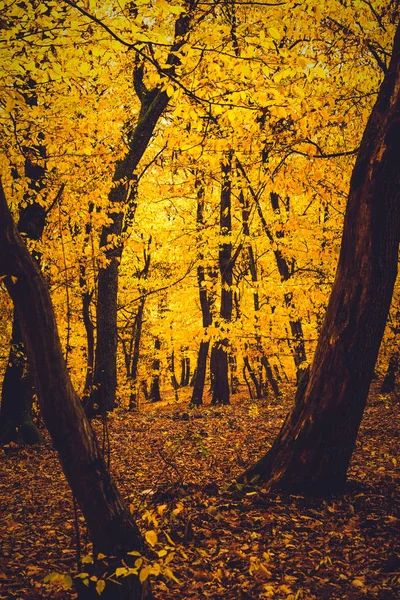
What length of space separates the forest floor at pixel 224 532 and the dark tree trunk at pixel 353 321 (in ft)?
1.48

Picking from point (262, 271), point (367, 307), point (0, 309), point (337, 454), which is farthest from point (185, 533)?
point (262, 271)

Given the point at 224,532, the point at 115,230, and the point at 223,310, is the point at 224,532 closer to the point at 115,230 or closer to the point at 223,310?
the point at 115,230

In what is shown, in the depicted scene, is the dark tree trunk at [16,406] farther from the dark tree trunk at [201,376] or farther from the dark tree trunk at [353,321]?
the dark tree trunk at [201,376]

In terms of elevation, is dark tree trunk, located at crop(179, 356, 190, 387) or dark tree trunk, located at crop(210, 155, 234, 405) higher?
dark tree trunk, located at crop(210, 155, 234, 405)

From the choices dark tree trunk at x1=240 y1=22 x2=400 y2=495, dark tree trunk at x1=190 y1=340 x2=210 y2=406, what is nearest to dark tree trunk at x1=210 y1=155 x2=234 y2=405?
dark tree trunk at x1=190 y1=340 x2=210 y2=406

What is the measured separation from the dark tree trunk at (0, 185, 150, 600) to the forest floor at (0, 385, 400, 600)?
303 millimetres

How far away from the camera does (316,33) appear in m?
6.60

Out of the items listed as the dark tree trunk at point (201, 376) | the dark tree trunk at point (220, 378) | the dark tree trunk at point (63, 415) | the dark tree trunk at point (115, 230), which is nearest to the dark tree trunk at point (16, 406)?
the dark tree trunk at point (115, 230)

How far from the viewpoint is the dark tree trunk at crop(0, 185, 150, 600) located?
9.21ft

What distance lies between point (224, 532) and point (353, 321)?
2588 millimetres

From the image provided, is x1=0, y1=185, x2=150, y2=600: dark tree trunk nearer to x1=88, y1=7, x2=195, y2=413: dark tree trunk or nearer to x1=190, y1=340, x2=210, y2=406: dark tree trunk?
x1=88, y1=7, x2=195, y2=413: dark tree trunk

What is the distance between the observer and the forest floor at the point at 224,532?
11.8 ft

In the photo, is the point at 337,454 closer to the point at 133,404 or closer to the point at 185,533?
the point at 185,533

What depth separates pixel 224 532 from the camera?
451 cm
